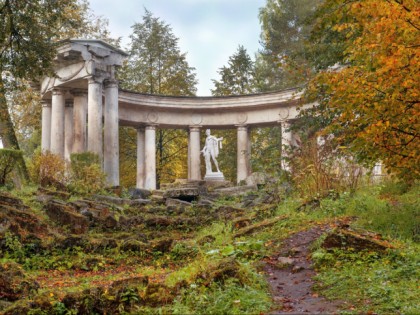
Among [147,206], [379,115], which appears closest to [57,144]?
[147,206]

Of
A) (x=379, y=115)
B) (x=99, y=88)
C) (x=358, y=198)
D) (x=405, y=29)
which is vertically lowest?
(x=358, y=198)

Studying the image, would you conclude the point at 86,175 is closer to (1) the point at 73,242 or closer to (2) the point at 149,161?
(1) the point at 73,242

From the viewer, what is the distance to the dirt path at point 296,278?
6.33 metres

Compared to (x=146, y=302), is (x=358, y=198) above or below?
above

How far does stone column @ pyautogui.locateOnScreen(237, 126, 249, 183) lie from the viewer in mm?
35375

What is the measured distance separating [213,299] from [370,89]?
15.3 ft

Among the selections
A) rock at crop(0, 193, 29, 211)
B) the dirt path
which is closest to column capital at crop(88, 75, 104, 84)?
rock at crop(0, 193, 29, 211)

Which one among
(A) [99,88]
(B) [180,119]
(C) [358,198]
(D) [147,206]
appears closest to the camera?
(C) [358,198]

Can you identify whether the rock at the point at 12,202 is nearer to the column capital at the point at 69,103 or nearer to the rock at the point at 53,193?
the rock at the point at 53,193

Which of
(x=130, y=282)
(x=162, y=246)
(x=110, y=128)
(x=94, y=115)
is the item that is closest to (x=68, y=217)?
(x=162, y=246)

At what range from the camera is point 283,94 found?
3369 centimetres

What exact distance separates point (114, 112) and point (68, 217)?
13.8 metres

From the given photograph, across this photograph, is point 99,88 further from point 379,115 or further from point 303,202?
point 379,115

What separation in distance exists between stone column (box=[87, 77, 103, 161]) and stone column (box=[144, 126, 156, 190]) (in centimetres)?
779
